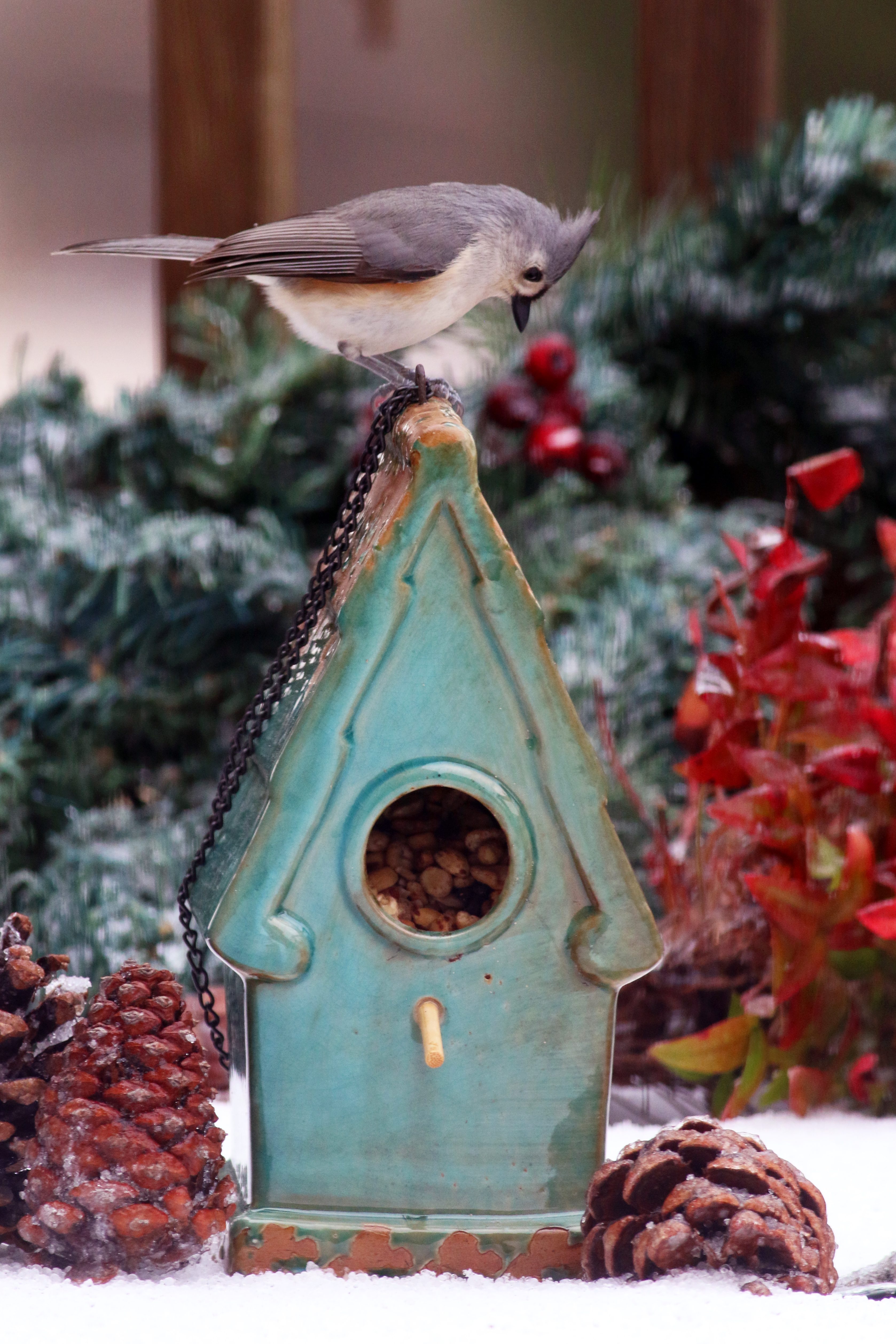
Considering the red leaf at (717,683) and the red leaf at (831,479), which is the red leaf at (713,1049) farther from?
the red leaf at (831,479)

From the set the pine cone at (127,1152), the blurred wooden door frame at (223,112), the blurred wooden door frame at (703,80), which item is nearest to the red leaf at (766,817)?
the pine cone at (127,1152)

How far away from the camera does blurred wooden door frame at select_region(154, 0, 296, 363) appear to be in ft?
4.88

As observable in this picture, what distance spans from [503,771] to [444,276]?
276 millimetres

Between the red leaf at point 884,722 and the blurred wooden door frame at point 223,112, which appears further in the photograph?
the blurred wooden door frame at point 223,112

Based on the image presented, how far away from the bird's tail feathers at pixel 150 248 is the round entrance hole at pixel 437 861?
0.34 m

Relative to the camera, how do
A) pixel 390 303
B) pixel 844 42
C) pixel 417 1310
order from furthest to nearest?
1. pixel 844 42
2. pixel 390 303
3. pixel 417 1310

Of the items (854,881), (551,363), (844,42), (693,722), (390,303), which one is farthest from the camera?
(844,42)

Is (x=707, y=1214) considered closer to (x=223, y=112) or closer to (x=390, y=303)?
(x=390, y=303)

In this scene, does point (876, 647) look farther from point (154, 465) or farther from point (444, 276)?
point (154, 465)

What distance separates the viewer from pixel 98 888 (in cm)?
111

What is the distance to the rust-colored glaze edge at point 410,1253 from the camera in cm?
66

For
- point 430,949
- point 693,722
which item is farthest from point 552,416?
point 430,949

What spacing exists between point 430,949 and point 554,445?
2.77 feet

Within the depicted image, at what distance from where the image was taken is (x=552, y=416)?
1426mm
